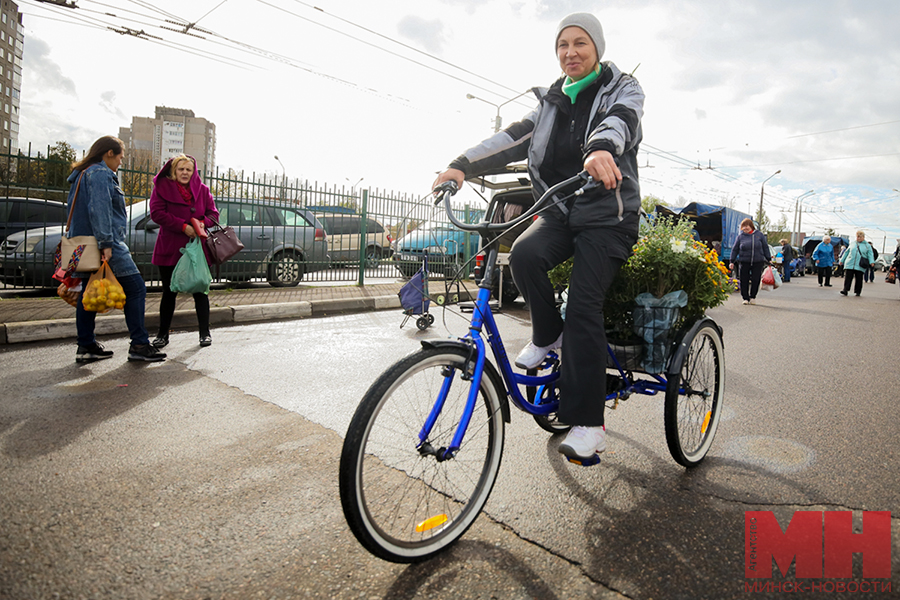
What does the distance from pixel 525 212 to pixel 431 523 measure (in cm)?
122

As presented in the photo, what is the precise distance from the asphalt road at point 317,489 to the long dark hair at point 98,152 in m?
1.73

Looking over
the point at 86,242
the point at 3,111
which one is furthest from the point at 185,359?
the point at 3,111

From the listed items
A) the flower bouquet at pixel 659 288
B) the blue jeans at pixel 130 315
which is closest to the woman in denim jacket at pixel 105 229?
the blue jeans at pixel 130 315

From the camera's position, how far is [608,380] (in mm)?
2639

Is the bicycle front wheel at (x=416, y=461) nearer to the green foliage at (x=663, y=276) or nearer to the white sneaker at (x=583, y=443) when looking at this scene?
the white sneaker at (x=583, y=443)

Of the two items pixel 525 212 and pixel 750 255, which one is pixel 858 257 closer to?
pixel 750 255

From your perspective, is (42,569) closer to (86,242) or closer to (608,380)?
(608,380)

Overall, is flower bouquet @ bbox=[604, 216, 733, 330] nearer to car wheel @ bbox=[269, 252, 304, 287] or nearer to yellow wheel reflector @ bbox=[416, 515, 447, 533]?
yellow wheel reflector @ bbox=[416, 515, 447, 533]

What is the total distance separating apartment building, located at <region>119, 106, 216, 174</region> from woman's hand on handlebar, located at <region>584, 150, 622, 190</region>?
133 metres

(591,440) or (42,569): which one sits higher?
(591,440)

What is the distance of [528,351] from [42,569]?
2057 mm

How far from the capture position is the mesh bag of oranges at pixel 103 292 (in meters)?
4.65

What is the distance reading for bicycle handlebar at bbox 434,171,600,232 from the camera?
2.08 meters

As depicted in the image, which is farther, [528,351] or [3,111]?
[3,111]
